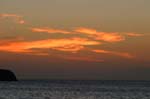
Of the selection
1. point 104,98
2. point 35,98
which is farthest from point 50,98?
point 104,98

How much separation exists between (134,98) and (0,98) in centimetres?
3548

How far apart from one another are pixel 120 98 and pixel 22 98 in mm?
25139

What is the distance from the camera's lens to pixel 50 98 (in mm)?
140000

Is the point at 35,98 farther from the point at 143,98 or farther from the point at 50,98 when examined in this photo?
the point at 143,98

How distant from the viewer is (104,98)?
147 meters

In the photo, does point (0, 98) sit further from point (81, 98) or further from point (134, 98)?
point (134, 98)

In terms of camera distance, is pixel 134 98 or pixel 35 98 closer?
pixel 35 98

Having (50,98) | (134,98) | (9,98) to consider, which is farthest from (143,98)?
(9,98)

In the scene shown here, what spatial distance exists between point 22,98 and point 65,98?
411 inches

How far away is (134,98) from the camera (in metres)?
151

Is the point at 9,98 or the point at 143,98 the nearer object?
the point at 9,98

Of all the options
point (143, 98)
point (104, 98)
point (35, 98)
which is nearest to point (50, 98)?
point (35, 98)

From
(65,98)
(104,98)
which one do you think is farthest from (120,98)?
(65,98)

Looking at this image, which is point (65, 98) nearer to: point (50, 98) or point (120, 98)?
point (50, 98)
